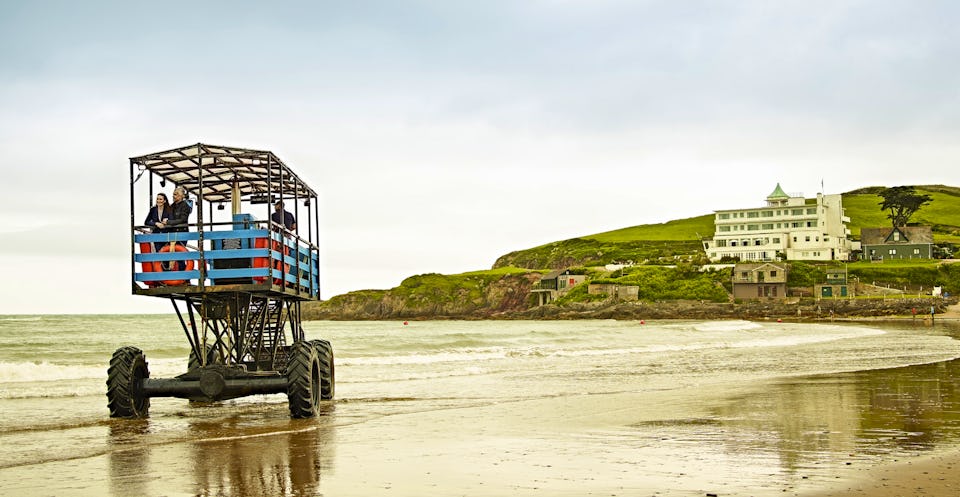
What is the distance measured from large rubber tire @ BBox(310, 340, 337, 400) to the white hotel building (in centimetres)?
11236

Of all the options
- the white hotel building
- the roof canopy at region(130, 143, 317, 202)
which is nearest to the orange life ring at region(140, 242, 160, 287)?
the roof canopy at region(130, 143, 317, 202)

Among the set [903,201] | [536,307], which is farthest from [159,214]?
[903,201]

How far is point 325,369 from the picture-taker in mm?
15898

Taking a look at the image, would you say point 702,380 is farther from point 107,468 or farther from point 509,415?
point 107,468

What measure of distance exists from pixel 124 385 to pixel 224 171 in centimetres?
446

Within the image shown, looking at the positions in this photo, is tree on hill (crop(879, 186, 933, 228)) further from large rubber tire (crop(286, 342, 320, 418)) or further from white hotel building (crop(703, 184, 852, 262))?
large rubber tire (crop(286, 342, 320, 418))

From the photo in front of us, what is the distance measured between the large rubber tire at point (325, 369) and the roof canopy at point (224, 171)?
2928 mm

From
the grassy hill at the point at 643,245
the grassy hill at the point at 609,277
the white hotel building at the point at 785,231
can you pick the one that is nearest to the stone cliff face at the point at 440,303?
the grassy hill at the point at 609,277

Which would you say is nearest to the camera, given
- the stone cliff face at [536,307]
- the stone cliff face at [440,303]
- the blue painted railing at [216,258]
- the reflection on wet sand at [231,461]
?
the reflection on wet sand at [231,461]

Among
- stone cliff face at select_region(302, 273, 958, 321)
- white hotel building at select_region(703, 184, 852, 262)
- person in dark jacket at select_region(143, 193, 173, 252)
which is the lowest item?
stone cliff face at select_region(302, 273, 958, 321)

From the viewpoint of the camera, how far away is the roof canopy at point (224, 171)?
537 inches

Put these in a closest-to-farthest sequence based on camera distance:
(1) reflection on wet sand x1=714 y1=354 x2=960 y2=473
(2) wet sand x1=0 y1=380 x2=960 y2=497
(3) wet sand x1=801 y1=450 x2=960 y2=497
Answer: (3) wet sand x1=801 y1=450 x2=960 y2=497, (2) wet sand x1=0 y1=380 x2=960 y2=497, (1) reflection on wet sand x1=714 y1=354 x2=960 y2=473

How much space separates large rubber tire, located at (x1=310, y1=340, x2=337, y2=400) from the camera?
52.1ft

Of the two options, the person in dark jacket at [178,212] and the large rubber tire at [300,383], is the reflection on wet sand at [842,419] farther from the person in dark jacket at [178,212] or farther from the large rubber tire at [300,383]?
the person in dark jacket at [178,212]
